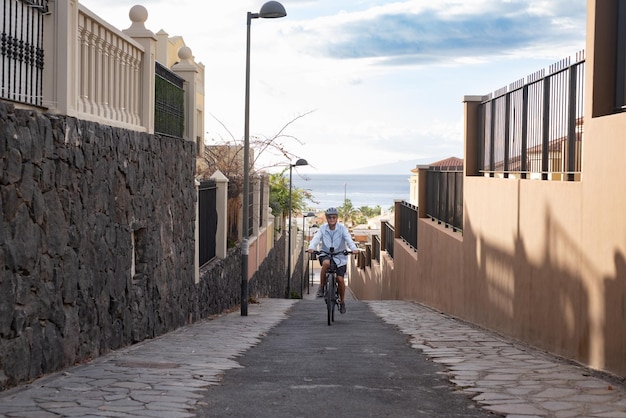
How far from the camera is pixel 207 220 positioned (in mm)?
17578

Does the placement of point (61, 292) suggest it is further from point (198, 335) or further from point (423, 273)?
point (423, 273)

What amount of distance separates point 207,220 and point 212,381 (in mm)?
10093

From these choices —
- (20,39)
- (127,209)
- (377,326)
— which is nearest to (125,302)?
(127,209)

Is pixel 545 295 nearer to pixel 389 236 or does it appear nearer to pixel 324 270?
pixel 324 270

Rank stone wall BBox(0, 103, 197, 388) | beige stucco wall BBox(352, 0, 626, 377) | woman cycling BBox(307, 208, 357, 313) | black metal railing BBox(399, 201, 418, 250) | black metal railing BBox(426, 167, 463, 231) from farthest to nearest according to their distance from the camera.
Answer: black metal railing BBox(399, 201, 418, 250) < black metal railing BBox(426, 167, 463, 231) < woman cycling BBox(307, 208, 357, 313) < beige stucco wall BBox(352, 0, 626, 377) < stone wall BBox(0, 103, 197, 388)

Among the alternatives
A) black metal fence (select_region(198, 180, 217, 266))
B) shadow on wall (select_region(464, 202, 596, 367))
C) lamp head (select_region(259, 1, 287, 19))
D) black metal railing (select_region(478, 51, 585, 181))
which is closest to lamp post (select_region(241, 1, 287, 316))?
lamp head (select_region(259, 1, 287, 19))

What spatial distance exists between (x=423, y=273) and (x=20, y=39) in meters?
14.4

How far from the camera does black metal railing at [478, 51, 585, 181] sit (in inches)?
404

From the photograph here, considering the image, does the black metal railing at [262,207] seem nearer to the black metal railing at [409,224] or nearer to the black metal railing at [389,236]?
the black metal railing at [389,236]

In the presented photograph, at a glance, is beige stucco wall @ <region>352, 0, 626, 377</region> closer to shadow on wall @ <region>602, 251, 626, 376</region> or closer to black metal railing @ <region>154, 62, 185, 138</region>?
shadow on wall @ <region>602, 251, 626, 376</region>

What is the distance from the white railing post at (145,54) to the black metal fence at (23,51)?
3.57 meters

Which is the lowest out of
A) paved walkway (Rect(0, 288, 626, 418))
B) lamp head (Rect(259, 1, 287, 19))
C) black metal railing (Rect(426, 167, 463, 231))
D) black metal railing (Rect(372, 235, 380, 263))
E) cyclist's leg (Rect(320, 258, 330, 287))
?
black metal railing (Rect(372, 235, 380, 263))

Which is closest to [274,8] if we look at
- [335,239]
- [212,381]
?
[335,239]

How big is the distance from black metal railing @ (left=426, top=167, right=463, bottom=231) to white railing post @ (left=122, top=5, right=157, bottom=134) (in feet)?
22.3
